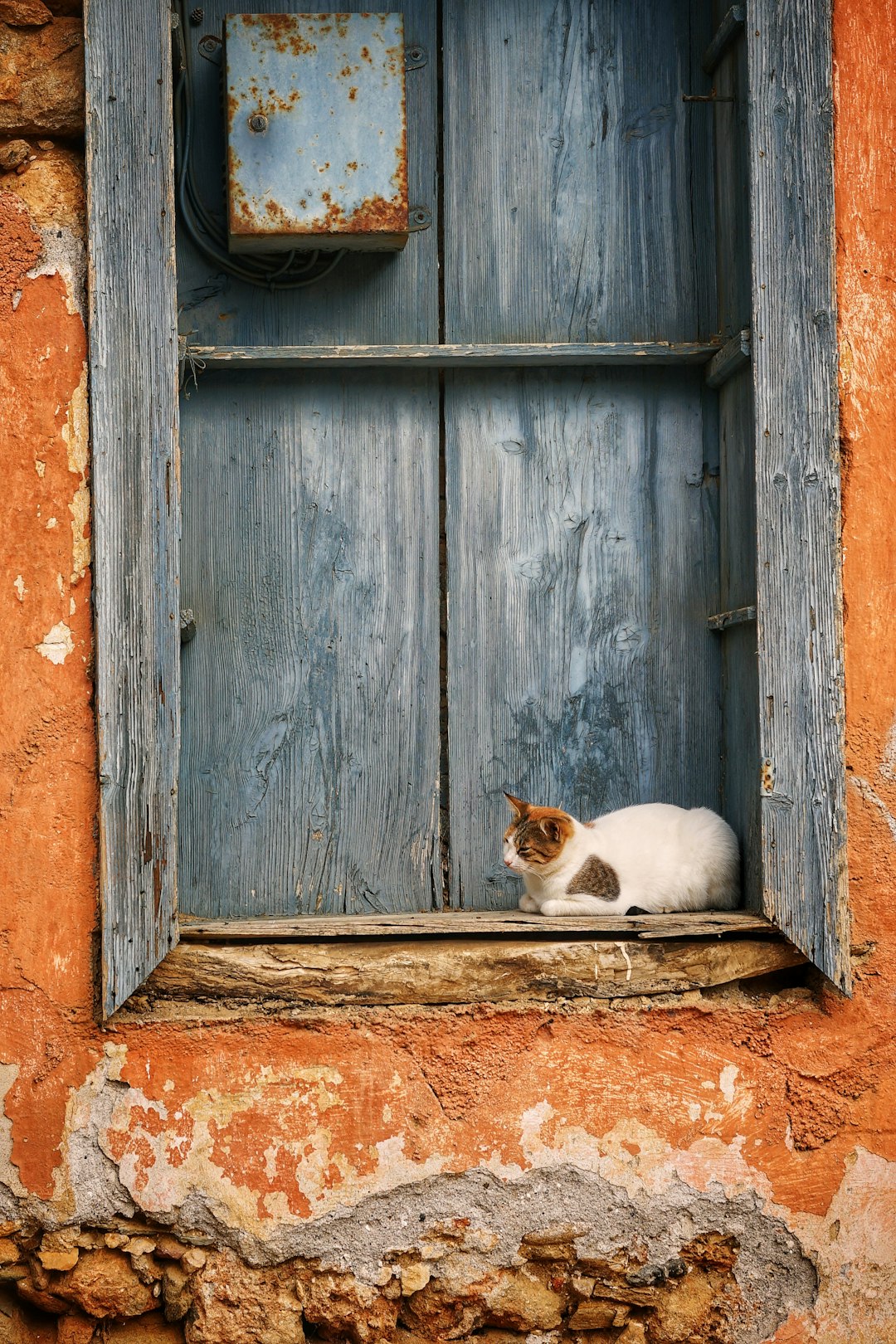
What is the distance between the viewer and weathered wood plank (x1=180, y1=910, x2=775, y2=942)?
103 inches

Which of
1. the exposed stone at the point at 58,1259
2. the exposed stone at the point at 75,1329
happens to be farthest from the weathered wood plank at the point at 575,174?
the exposed stone at the point at 75,1329

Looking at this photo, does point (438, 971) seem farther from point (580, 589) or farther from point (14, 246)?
point (14, 246)

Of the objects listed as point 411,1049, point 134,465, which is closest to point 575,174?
point 134,465

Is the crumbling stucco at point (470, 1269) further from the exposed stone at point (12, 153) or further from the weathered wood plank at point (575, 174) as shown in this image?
the exposed stone at point (12, 153)

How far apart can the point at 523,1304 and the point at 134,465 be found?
195 cm

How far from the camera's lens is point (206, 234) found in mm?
3037

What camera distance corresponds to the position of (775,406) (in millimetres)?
2625

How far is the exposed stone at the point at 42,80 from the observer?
2.54 metres

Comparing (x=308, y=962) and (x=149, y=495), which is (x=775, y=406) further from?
(x=308, y=962)

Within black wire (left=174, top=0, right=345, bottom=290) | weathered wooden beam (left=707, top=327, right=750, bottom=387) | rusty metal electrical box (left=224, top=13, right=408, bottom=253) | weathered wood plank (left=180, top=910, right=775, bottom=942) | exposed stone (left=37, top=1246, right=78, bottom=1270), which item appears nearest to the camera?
exposed stone (left=37, top=1246, right=78, bottom=1270)

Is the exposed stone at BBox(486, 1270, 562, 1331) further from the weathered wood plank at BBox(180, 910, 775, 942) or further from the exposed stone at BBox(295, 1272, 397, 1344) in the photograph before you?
the weathered wood plank at BBox(180, 910, 775, 942)

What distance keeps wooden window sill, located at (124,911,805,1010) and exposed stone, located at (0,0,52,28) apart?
6.46ft

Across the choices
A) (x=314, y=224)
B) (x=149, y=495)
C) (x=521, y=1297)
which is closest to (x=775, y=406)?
(x=314, y=224)

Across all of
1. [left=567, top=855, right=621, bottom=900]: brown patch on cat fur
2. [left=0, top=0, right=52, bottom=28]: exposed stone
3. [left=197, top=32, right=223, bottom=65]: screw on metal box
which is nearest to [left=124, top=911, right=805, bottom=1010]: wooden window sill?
[left=567, top=855, right=621, bottom=900]: brown patch on cat fur
